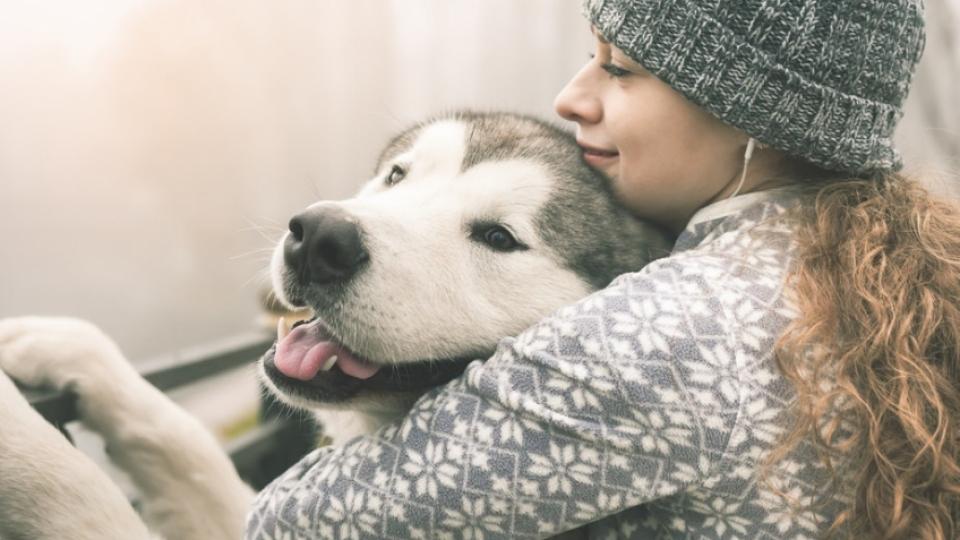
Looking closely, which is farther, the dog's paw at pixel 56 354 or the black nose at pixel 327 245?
the dog's paw at pixel 56 354

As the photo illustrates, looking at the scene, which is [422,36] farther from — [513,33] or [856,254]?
[856,254]

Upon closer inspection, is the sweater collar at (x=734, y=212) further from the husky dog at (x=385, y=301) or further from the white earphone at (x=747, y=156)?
the husky dog at (x=385, y=301)

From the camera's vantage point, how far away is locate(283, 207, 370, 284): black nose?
102 centimetres

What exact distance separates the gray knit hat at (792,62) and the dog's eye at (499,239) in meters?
0.34

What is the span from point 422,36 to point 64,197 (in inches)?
40.1

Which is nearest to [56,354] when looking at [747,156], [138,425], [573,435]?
[138,425]

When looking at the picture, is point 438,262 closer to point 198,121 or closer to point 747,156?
point 747,156

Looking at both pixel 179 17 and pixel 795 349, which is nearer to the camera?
pixel 795 349

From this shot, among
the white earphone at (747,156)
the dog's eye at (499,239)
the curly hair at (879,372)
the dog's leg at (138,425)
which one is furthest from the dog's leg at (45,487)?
the white earphone at (747,156)

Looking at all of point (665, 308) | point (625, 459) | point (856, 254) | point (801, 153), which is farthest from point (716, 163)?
point (625, 459)

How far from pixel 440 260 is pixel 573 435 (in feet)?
1.28

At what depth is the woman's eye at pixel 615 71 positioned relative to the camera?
1212 mm

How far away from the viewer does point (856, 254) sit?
99 centimetres

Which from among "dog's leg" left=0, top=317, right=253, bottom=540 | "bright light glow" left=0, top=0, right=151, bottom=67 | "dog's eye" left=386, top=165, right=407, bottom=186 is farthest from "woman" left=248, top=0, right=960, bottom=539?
"bright light glow" left=0, top=0, right=151, bottom=67
